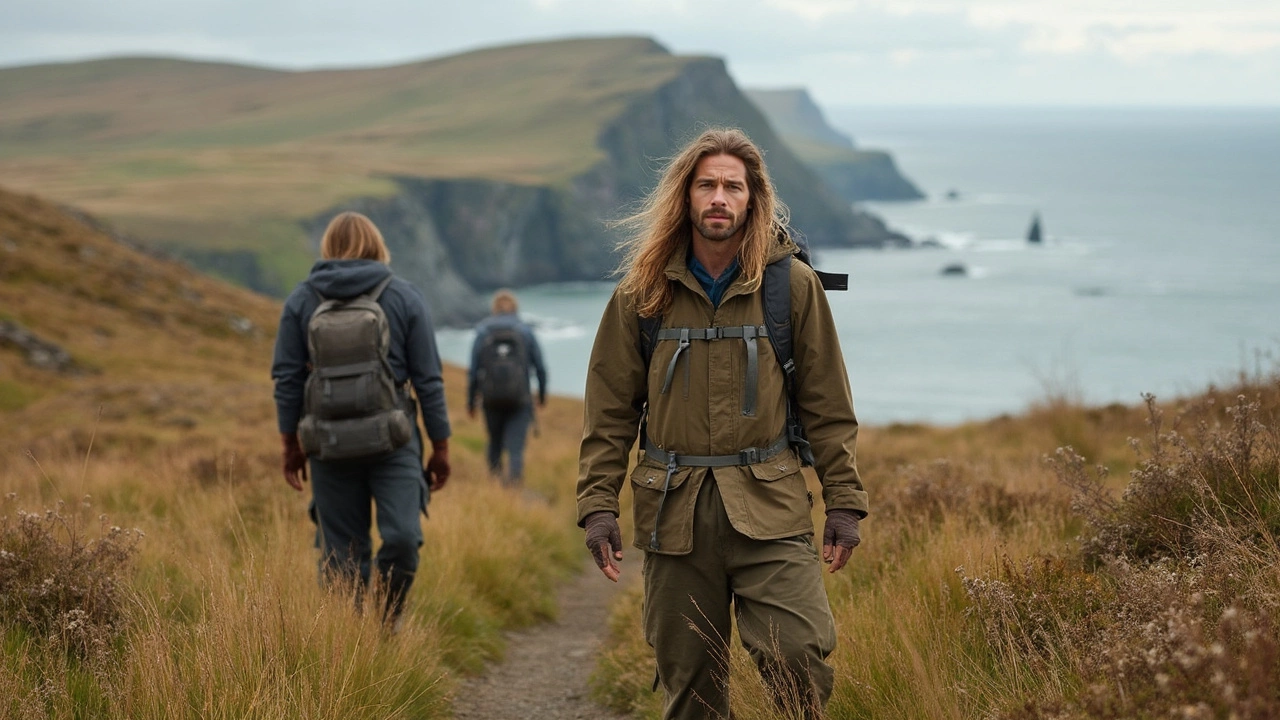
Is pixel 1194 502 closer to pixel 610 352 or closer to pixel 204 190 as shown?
pixel 610 352

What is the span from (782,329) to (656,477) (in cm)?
65

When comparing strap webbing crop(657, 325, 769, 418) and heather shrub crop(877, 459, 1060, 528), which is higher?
strap webbing crop(657, 325, 769, 418)

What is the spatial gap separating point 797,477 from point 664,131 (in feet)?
606

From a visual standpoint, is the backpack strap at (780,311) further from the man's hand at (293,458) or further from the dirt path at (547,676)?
the man's hand at (293,458)

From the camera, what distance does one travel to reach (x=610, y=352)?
4.14 meters

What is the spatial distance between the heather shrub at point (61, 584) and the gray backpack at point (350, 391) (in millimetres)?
903

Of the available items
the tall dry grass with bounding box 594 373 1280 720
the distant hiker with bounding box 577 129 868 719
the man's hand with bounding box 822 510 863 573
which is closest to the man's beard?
the distant hiker with bounding box 577 129 868 719

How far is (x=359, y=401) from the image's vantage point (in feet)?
17.5

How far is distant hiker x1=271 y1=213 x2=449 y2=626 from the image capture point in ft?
17.6

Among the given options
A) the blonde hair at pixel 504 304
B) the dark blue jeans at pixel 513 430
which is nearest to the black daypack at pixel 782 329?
the dark blue jeans at pixel 513 430

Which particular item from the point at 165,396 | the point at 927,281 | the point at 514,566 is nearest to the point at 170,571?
the point at 514,566

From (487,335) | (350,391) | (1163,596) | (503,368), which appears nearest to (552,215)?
(487,335)

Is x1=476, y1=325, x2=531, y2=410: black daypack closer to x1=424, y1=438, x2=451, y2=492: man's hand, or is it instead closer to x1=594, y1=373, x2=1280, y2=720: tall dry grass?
x1=594, y1=373, x2=1280, y2=720: tall dry grass

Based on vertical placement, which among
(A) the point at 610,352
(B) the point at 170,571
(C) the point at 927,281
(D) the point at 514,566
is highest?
(A) the point at 610,352
